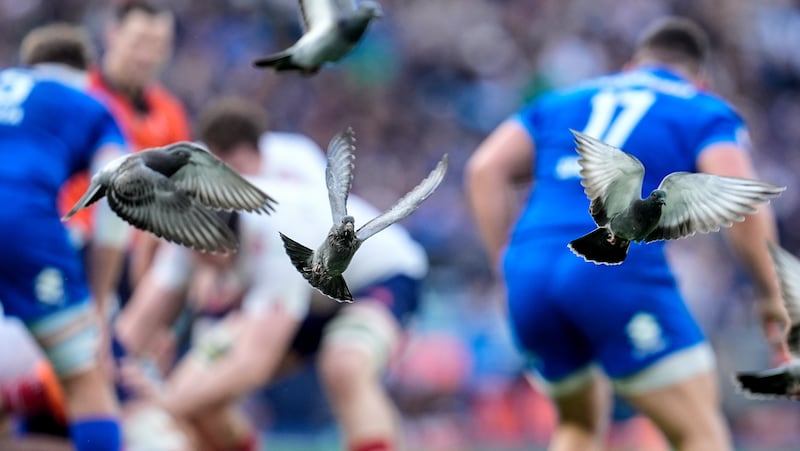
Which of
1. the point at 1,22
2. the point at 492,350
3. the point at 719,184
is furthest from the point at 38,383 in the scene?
the point at 1,22

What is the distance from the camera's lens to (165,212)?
10.9 feet

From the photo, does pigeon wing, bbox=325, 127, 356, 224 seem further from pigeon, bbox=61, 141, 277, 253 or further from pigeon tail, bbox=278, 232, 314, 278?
pigeon, bbox=61, 141, 277, 253

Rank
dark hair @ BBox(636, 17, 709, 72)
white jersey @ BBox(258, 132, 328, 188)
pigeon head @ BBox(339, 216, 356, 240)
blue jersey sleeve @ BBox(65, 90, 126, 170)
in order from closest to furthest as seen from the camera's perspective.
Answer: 1. pigeon head @ BBox(339, 216, 356, 240)
2. blue jersey sleeve @ BBox(65, 90, 126, 170)
3. dark hair @ BBox(636, 17, 709, 72)
4. white jersey @ BBox(258, 132, 328, 188)

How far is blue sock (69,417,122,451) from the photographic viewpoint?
4793mm

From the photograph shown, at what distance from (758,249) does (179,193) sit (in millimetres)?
2262

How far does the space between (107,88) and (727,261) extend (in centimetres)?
737

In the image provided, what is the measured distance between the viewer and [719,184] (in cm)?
311

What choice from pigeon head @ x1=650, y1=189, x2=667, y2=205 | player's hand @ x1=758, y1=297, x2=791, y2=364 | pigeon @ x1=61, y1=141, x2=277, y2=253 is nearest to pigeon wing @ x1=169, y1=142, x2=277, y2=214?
pigeon @ x1=61, y1=141, x2=277, y2=253

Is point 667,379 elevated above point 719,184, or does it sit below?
below

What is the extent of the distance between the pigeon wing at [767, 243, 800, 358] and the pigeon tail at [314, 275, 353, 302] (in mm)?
1392

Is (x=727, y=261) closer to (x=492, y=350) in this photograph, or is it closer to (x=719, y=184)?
(x=492, y=350)

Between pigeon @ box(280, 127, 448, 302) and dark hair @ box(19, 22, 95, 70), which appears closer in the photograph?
pigeon @ box(280, 127, 448, 302)

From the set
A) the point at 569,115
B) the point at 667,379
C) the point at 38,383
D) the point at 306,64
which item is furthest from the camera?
the point at 38,383

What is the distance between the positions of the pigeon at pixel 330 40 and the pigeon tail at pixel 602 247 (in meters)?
Answer: 0.68
